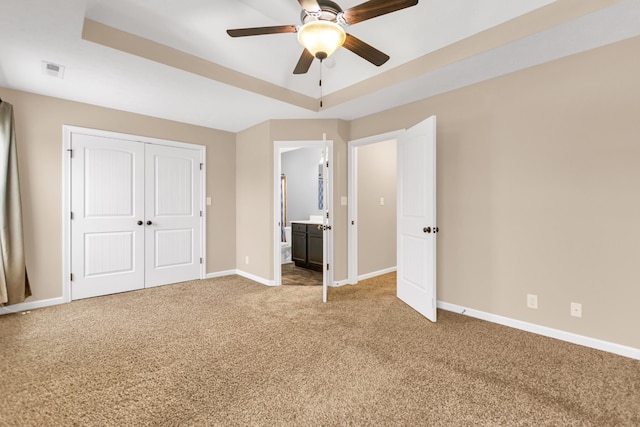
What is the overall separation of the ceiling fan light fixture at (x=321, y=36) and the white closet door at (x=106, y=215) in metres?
3.26

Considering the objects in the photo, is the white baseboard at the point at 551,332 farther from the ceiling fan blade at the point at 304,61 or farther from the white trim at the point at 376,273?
the ceiling fan blade at the point at 304,61

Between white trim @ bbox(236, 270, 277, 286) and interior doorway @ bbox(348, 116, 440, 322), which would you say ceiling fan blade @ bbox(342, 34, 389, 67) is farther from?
white trim @ bbox(236, 270, 277, 286)

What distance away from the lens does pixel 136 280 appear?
4043 mm

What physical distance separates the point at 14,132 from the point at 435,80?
4.41 meters

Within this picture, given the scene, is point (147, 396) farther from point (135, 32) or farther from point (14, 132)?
point (14, 132)

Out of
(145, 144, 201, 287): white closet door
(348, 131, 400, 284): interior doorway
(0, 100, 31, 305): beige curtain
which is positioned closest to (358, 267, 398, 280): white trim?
(348, 131, 400, 284): interior doorway

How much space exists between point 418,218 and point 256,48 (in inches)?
97.4

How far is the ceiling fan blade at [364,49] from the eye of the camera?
2.01 m

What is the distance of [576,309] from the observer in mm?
2457

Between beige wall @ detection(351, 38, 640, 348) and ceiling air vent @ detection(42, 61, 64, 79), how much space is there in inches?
147

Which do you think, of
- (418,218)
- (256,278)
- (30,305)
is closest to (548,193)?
(418,218)

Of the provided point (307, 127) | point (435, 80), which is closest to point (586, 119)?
point (435, 80)

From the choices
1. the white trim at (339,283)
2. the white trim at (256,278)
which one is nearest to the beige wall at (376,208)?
the white trim at (339,283)

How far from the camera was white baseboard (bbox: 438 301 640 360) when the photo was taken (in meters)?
2.25
